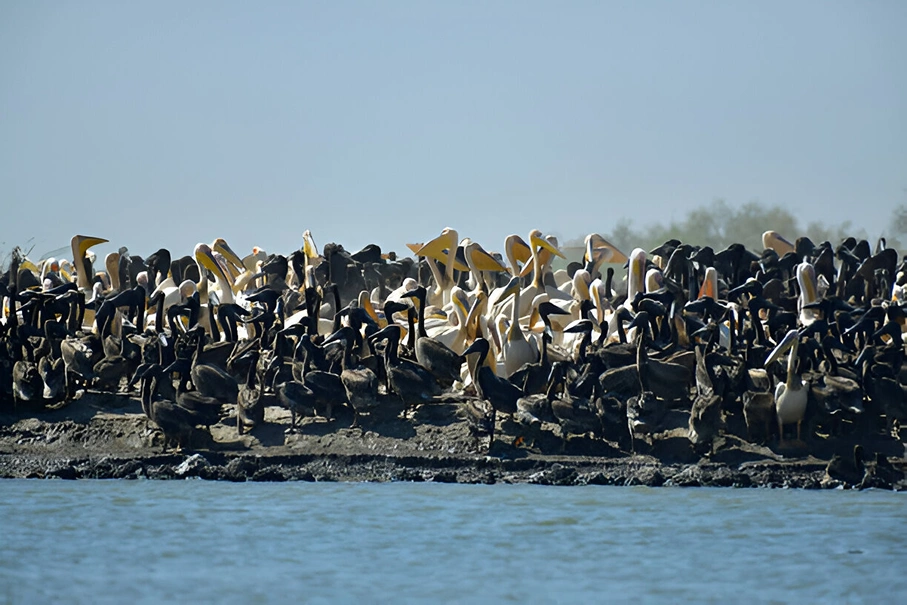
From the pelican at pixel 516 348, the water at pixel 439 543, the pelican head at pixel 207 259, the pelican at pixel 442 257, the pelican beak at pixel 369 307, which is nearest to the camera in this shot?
the water at pixel 439 543

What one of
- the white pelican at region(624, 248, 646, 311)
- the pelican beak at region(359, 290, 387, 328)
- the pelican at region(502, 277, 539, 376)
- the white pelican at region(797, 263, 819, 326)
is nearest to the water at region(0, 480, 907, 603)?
the pelican at region(502, 277, 539, 376)

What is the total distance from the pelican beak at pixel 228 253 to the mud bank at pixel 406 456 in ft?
36.4

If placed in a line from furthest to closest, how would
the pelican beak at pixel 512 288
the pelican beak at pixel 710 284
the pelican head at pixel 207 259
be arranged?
the pelican head at pixel 207 259
the pelican beak at pixel 710 284
the pelican beak at pixel 512 288

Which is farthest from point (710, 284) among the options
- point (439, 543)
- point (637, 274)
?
point (439, 543)

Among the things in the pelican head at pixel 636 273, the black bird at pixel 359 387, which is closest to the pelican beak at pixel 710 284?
the pelican head at pixel 636 273

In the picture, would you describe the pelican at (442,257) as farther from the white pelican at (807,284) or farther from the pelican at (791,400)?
the pelican at (791,400)

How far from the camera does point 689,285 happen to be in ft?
74.4

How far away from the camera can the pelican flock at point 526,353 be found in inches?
648

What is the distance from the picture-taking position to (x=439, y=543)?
13578 millimetres

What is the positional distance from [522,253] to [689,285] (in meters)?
3.98

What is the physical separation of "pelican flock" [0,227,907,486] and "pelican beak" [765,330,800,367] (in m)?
0.02

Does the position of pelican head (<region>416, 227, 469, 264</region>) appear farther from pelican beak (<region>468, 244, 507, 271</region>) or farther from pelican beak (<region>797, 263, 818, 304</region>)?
pelican beak (<region>797, 263, 818, 304</region>)

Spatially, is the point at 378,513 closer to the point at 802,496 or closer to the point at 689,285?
the point at 802,496

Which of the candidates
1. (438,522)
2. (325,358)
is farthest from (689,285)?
(438,522)
